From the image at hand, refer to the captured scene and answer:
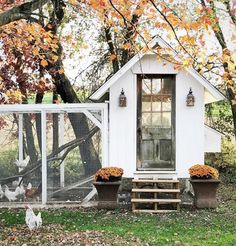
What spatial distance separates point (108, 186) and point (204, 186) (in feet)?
6.54

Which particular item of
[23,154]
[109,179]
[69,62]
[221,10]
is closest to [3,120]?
[23,154]

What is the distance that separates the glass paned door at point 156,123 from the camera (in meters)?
11.0

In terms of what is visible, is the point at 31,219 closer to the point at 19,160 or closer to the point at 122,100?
A: the point at 19,160

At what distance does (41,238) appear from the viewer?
802 cm

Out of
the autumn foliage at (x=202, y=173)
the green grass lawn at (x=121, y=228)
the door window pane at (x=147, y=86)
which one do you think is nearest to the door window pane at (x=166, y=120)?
the door window pane at (x=147, y=86)

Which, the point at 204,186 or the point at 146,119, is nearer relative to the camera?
the point at 204,186

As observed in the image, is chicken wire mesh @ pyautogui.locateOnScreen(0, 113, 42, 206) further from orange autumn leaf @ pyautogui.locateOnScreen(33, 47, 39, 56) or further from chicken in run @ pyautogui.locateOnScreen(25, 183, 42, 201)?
orange autumn leaf @ pyautogui.locateOnScreen(33, 47, 39, 56)

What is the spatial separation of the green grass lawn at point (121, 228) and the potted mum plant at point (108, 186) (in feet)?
0.67

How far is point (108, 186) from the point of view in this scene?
10.3 metres

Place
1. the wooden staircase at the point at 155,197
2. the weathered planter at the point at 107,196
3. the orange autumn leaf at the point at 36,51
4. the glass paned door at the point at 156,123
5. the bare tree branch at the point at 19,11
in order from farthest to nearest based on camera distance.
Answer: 1. the orange autumn leaf at the point at 36,51
2. the glass paned door at the point at 156,123
3. the weathered planter at the point at 107,196
4. the wooden staircase at the point at 155,197
5. the bare tree branch at the point at 19,11

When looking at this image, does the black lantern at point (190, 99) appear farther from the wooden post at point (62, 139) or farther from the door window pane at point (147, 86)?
the wooden post at point (62, 139)

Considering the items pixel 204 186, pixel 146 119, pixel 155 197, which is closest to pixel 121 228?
pixel 155 197

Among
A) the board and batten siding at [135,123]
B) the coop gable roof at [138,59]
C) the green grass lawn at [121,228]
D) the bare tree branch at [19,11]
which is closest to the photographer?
the bare tree branch at [19,11]

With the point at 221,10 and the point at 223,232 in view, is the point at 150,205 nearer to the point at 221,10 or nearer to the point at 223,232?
the point at 223,232
